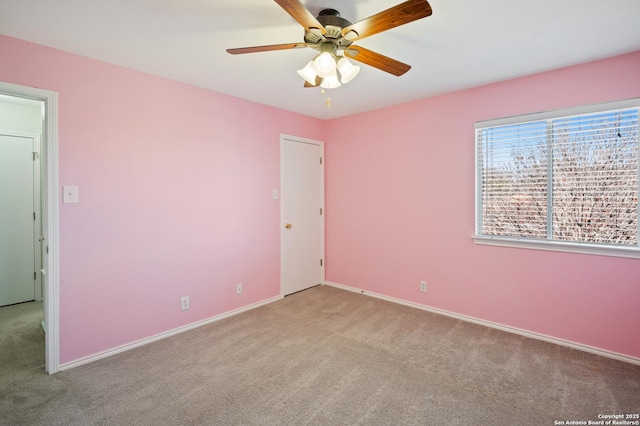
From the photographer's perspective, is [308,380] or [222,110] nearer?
[308,380]

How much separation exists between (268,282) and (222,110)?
2.09 meters

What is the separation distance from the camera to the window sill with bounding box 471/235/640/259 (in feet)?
7.94

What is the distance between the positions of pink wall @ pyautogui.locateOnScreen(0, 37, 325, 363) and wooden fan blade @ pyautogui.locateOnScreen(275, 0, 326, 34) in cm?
189

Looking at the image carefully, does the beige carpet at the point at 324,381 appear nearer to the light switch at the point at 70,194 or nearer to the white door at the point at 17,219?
the white door at the point at 17,219

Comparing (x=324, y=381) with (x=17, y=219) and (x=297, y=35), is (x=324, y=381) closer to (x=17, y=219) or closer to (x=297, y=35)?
(x=297, y=35)

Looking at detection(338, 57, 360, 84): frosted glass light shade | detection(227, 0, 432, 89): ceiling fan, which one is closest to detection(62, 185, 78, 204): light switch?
detection(227, 0, 432, 89): ceiling fan

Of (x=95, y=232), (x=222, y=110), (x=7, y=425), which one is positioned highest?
(x=222, y=110)

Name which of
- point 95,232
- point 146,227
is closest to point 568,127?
point 146,227

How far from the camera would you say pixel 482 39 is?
2.15 metres

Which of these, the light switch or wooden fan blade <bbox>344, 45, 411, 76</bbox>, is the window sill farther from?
the light switch

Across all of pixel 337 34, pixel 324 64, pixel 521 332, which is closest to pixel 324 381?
pixel 521 332

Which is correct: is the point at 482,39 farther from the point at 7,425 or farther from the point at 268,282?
the point at 7,425

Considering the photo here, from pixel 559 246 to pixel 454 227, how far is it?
Result: 0.92 metres

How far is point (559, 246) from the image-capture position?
2.69m
